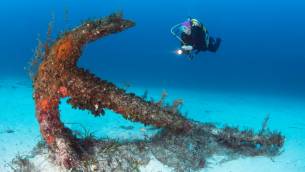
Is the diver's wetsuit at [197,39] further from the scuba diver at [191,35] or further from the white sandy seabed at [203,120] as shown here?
the white sandy seabed at [203,120]

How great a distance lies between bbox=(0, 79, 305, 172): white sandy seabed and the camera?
7910 mm

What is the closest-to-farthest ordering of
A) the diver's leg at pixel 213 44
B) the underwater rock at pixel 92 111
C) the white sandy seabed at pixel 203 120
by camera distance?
the underwater rock at pixel 92 111 → the diver's leg at pixel 213 44 → the white sandy seabed at pixel 203 120

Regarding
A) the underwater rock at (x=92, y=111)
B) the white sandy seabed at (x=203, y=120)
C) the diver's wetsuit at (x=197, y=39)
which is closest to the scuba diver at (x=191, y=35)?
the diver's wetsuit at (x=197, y=39)

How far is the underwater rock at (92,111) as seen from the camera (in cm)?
633

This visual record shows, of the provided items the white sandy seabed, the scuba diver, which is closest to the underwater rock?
the white sandy seabed

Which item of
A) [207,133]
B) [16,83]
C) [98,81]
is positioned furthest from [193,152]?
[16,83]

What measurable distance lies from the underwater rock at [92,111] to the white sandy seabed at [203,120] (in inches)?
15.5

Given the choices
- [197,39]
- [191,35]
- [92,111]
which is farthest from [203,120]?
[92,111]

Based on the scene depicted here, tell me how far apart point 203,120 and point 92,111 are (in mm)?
7043

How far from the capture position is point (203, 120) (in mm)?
13070

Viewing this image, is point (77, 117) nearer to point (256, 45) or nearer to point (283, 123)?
point (283, 123)

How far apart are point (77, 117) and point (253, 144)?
17.7ft

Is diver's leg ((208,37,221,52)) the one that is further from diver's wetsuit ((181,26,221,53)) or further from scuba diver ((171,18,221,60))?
scuba diver ((171,18,221,60))

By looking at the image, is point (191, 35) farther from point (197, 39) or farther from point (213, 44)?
point (213, 44)
